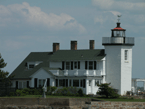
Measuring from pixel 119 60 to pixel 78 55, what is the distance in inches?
214

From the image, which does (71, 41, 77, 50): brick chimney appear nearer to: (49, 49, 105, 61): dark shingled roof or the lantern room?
(49, 49, 105, 61): dark shingled roof

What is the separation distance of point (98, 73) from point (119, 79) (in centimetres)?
260

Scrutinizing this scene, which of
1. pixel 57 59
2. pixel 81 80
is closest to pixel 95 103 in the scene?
pixel 81 80

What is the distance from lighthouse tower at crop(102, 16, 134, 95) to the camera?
4953cm

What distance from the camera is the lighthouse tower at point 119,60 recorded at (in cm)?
4953

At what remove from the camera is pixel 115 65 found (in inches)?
1961

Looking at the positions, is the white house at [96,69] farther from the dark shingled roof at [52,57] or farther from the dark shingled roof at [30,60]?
the dark shingled roof at [30,60]

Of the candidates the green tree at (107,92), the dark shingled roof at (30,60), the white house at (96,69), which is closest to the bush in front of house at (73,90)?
the white house at (96,69)

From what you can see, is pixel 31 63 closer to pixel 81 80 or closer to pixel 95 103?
pixel 81 80

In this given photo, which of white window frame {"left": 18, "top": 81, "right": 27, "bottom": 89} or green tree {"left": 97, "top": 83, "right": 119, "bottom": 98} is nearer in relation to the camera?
green tree {"left": 97, "top": 83, "right": 119, "bottom": 98}

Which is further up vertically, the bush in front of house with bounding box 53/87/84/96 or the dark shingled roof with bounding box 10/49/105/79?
the dark shingled roof with bounding box 10/49/105/79

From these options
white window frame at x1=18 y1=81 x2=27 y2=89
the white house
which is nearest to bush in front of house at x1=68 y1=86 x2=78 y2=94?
the white house

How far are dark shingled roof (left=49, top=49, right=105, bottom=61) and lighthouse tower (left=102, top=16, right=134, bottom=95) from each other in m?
1.29

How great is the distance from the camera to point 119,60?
4956cm
